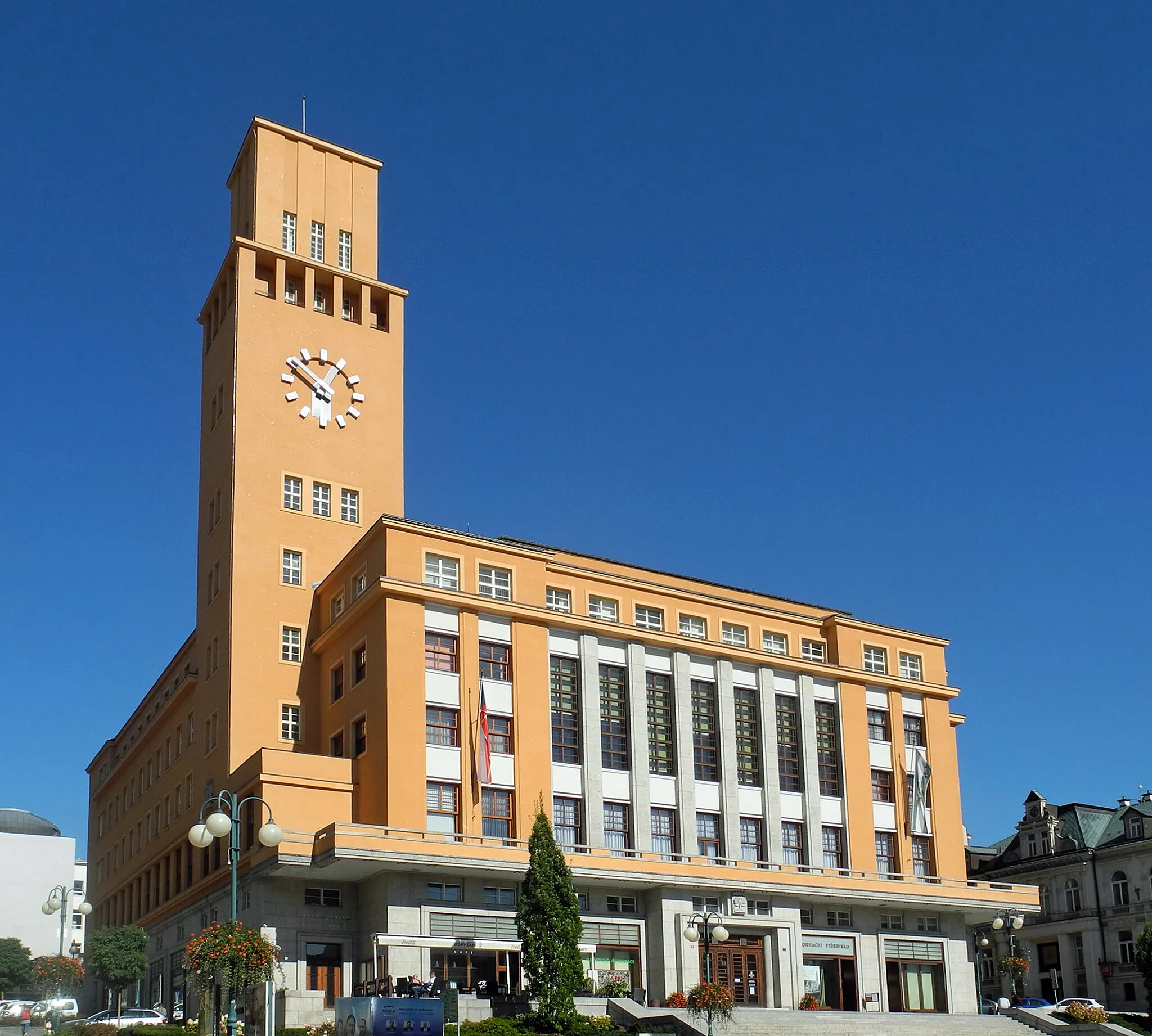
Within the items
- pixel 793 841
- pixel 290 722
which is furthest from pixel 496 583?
pixel 793 841

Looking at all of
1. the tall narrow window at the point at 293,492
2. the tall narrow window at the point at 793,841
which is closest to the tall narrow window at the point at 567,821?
the tall narrow window at the point at 793,841

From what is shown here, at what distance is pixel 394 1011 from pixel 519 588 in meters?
23.9

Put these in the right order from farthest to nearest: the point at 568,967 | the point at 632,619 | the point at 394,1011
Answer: the point at 632,619 → the point at 568,967 → the point at 394,1011

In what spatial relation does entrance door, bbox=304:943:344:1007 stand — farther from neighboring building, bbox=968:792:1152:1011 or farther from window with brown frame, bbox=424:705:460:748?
neighboring building, bbox=968:792:1152:1011

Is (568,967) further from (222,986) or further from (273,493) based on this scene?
(273,493)

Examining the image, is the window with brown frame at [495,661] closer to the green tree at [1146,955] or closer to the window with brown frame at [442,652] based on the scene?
the window with brown frame at [442,652]

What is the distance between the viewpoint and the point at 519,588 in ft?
198

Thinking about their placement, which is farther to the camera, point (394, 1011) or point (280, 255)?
point (280, 255)

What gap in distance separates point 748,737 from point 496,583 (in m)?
14.2

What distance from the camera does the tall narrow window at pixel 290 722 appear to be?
6191 cm

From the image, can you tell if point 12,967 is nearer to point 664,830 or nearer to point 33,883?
point 33,883

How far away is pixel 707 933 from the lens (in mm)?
50094

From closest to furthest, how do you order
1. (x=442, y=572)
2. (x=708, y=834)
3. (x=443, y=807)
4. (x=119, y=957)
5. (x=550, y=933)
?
1. (x=550, y=933)
2. (x=443, y=807)
3. (x=442, y=572)
4. (x=708, y=834)
5. (x=119, y=957)

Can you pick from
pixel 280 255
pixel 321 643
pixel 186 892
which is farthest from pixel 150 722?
pixel 280 255
